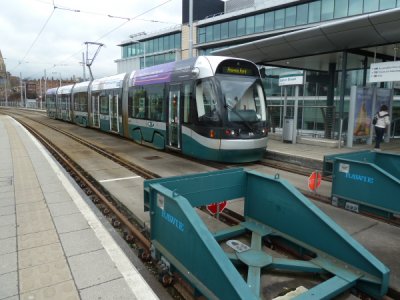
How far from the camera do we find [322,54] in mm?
14305

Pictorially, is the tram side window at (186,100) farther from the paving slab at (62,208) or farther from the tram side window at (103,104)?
the tram side window at (103,104)

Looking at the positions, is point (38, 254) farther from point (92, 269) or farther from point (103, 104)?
point (103, 104)

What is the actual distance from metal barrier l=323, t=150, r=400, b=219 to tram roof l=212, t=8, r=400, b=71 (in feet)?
18.5

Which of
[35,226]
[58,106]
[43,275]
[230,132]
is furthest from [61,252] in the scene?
[58,106]

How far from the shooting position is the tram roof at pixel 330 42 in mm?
10531

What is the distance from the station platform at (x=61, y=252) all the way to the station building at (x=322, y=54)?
9866 mm

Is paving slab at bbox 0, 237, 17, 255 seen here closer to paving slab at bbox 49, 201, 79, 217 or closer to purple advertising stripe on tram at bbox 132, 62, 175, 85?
paving slab at bbox 49, 201, 79, 217

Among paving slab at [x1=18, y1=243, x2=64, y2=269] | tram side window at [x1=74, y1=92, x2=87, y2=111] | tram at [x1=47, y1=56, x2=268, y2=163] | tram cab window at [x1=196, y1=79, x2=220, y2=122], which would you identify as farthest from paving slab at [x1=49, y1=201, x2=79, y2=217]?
tram side window at [x1=74, y1=92, x2=87, y2=111]

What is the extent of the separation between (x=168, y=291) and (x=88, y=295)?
0.81 metres

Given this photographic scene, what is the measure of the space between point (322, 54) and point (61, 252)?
1344 cm

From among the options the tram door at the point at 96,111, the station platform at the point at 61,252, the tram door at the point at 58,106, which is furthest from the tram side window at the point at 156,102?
the tram door at the point at 58,106

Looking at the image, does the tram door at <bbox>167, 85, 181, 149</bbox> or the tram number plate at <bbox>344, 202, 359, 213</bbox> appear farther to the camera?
the tram door at <bbox>167, 85, 181, 149</bbox>

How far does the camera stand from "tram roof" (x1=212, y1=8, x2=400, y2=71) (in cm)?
1053

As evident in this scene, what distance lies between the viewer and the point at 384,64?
11.9m
